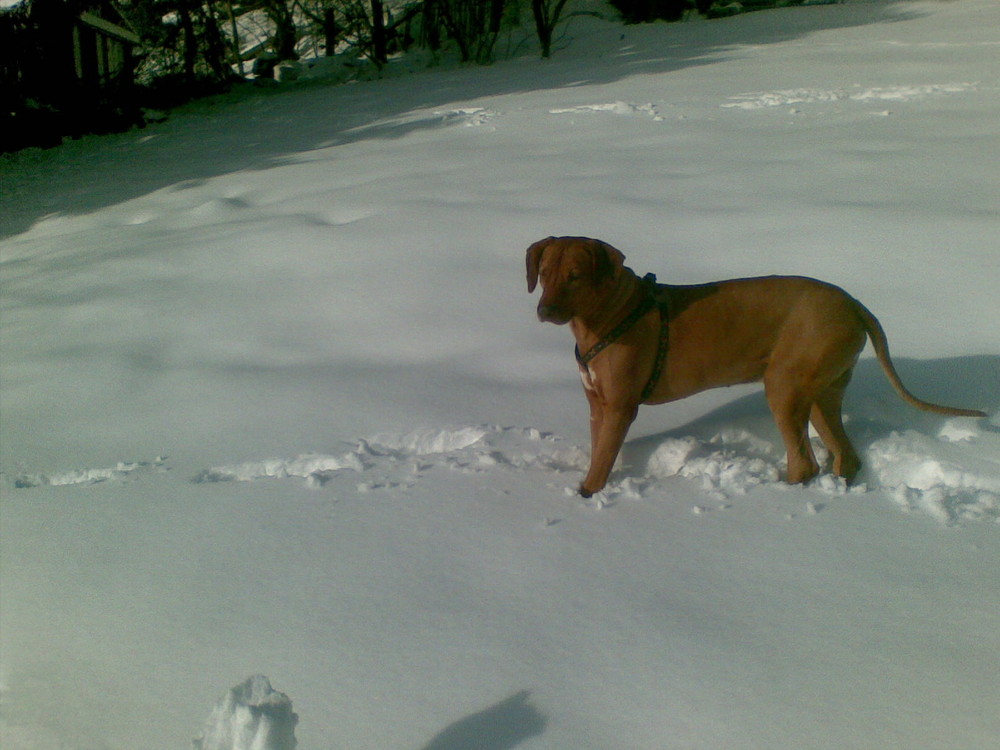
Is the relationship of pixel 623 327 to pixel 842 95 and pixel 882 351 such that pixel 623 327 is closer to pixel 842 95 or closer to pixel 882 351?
pixel 882 351

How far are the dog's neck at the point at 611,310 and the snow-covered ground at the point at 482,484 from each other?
1.66ft

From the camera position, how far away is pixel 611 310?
2.26 meters

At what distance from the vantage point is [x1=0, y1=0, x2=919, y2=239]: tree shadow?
8055 millimetres

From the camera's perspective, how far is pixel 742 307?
226cm

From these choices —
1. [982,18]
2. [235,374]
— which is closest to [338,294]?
[235,374]

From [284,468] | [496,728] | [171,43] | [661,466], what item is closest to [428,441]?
[284,468]

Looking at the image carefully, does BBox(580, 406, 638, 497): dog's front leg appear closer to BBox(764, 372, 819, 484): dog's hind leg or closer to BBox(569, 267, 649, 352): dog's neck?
BBox(569, 267, 649, 352): dog's neck

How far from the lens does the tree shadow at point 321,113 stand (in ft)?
26.4

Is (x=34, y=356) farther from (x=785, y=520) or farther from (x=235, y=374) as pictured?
(x=785, y=520)

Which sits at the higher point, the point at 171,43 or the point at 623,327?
the point at 171,43

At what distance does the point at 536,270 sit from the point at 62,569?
1643mm

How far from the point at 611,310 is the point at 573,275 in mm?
195

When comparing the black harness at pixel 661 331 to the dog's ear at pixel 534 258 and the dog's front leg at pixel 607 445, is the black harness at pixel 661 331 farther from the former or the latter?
the dog's ear at pixel 534 258

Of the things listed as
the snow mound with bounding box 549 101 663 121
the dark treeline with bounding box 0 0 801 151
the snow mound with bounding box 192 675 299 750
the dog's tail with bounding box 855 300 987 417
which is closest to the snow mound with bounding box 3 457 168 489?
the snow mound with bounding box 192 675 299 750
